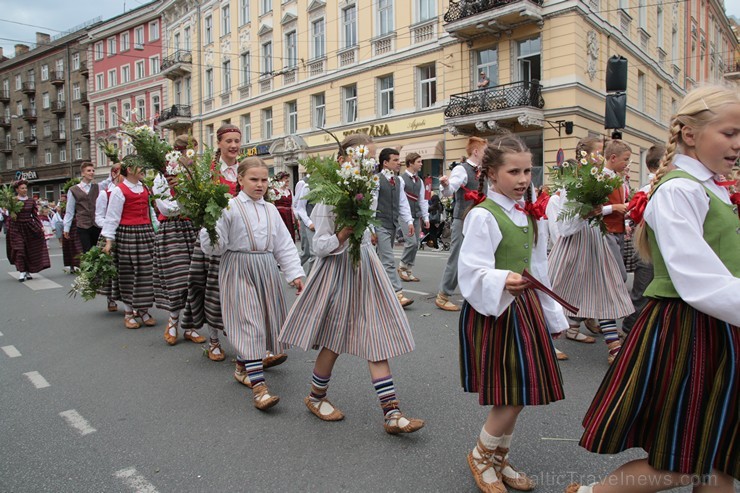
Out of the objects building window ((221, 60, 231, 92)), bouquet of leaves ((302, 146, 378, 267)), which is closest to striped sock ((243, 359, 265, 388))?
bouquet of leaves ((302, 146, 378, 267))

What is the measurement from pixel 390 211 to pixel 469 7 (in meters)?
15.7

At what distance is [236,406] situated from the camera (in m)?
4.12

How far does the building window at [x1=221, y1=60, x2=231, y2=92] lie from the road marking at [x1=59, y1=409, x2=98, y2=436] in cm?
3396

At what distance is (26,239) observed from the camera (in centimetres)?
1126

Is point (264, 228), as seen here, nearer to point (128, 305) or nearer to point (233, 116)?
point (128, 305)

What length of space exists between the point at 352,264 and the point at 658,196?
6.25 feet

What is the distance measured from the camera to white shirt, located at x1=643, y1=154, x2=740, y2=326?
1.93 metres

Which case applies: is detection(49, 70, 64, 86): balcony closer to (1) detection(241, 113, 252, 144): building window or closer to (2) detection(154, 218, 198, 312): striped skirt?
(1) detection(241, 113, 252, 144): building window

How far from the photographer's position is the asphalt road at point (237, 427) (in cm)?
300

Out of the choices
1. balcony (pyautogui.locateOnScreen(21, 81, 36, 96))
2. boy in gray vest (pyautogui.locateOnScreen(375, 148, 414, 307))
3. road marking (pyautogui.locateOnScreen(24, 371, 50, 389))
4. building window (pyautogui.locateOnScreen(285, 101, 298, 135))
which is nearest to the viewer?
road marking (pyautogui.locateOnScreen(24, 371, 50, 389))

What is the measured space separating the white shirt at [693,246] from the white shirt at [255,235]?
2757mm

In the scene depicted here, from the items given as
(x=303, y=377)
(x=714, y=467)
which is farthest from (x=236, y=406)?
(x=714, y=467)

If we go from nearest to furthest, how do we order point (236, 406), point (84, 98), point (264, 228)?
point (236, 406)
point (264, 228)
point (84, 98)

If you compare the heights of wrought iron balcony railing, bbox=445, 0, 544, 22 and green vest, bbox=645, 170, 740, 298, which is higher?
wrought iron balcony railing, bbox=445, 0, 544, 22
